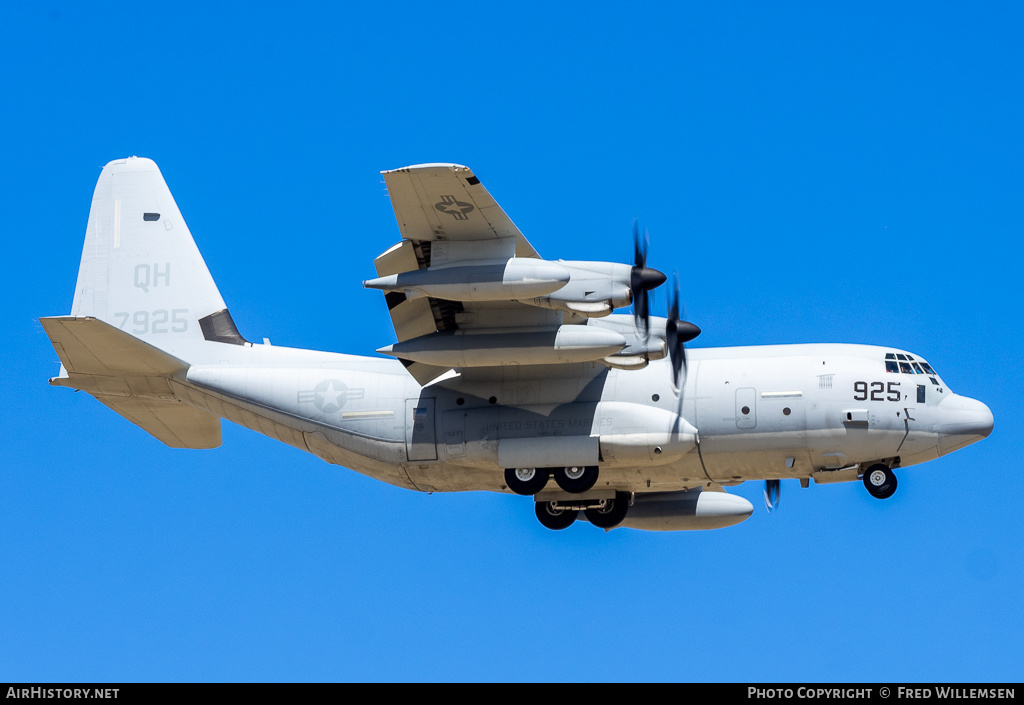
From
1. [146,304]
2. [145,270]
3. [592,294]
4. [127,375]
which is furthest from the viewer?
[145,270]

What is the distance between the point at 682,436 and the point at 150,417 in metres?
11.3

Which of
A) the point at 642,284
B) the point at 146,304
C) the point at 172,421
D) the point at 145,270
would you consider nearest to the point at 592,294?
the point at 642,284

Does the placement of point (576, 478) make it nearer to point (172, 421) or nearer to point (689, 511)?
point (689, 511)

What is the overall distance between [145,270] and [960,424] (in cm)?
1657

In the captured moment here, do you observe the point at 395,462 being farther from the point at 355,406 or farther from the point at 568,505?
the point at 568,505

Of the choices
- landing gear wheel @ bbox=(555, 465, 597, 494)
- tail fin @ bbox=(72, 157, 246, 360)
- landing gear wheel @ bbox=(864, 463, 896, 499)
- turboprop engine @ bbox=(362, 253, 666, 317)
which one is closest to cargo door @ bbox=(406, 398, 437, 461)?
landing gear wheel @ bbox=(555, 465, 597, 494)

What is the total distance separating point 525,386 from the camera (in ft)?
83.4

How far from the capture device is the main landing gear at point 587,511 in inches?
1054

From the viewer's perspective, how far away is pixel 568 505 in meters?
26.8

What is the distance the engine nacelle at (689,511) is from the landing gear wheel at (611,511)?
3.84 ft

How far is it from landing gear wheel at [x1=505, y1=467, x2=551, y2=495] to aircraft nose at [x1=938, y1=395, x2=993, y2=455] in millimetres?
7257

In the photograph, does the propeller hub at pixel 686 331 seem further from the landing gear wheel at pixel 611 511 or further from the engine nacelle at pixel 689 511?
the engine nacelle at pixel 689 511
